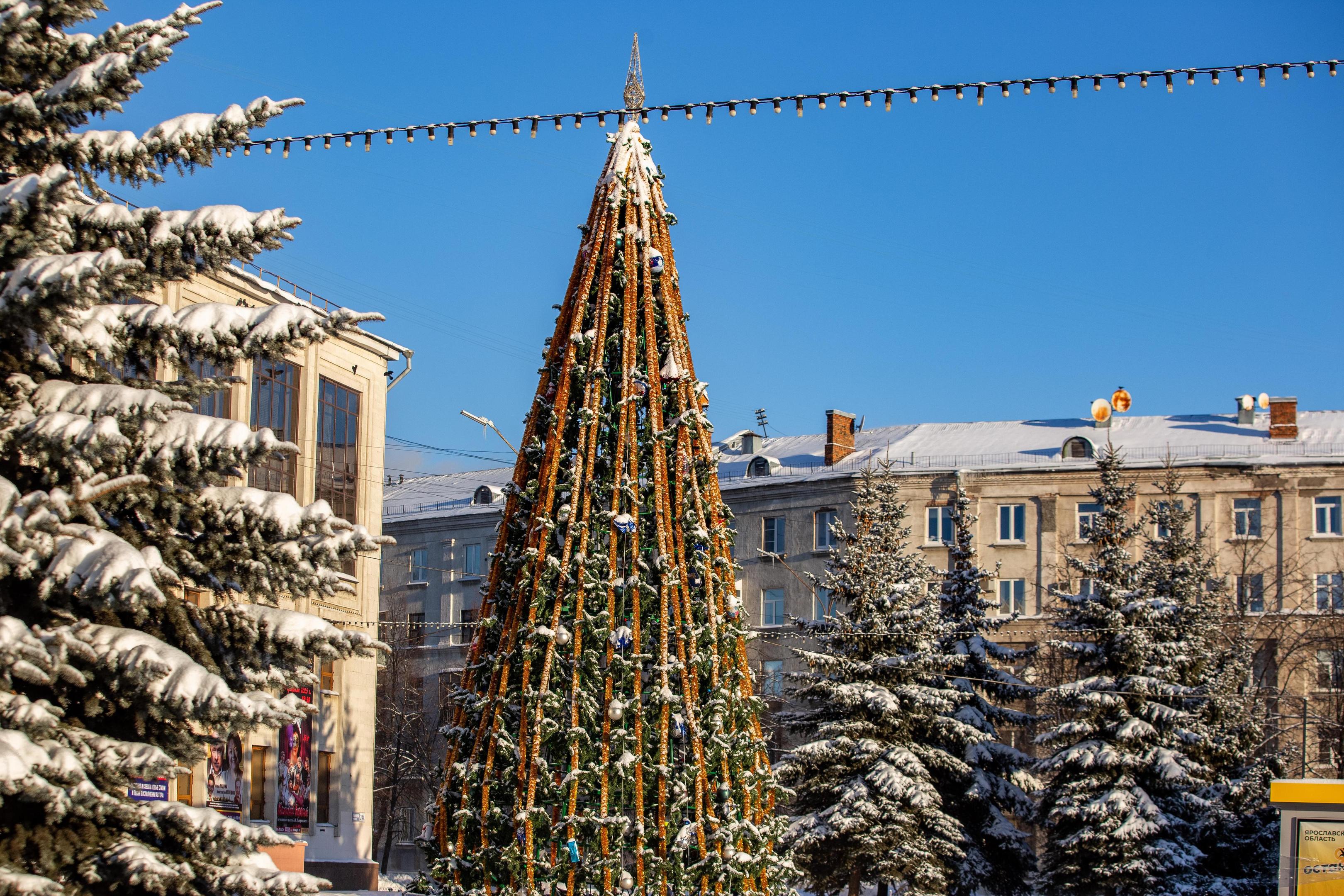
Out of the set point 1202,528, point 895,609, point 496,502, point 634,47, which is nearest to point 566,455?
point 634,47

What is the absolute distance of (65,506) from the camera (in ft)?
24.9

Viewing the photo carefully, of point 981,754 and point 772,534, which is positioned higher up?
point 772,534

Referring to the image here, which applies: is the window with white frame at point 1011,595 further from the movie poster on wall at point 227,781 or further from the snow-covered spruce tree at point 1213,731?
the movie poster on wall at point 227,781

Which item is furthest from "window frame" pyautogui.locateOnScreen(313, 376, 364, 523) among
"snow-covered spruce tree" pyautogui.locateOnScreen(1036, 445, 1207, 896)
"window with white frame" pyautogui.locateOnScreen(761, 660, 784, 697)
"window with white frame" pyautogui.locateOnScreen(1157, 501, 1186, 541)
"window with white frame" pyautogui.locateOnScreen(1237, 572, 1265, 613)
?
"window with white frame" pyautogui.locateOnScreen(1237, 572, 1265, 613)

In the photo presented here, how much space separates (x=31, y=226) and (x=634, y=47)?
20.4ft

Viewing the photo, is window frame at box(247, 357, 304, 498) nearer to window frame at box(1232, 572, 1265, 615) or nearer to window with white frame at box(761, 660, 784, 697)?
window with white frame at box(761, 660, 784, 697)

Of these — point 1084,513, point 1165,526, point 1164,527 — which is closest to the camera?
point 1165,526

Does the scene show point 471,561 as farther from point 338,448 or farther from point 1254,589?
point 338,448

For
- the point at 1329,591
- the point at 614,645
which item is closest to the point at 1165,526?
the point at 1329,591

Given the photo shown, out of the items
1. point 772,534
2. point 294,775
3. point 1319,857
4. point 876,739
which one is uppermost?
point 772,534

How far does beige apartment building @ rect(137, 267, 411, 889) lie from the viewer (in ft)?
76.8

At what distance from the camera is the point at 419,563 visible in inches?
2175

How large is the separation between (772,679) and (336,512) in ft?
75.3

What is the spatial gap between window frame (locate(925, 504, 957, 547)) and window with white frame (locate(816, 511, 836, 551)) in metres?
2.80
